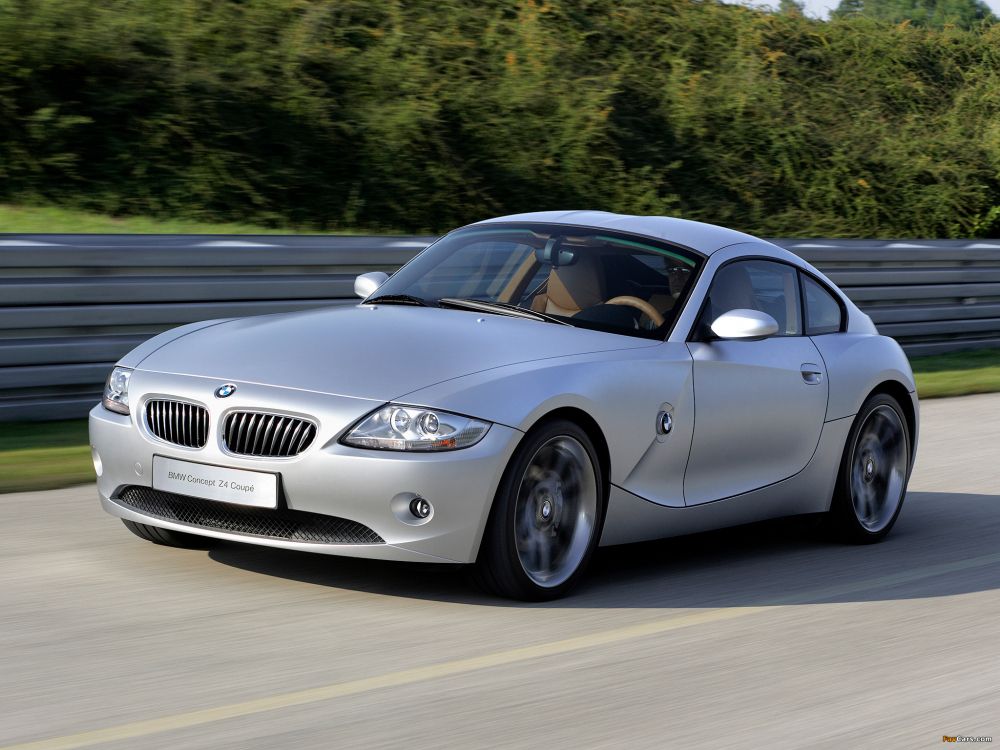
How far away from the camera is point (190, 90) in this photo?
16094mm

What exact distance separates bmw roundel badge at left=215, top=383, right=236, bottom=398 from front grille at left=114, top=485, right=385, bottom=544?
373 millimetres

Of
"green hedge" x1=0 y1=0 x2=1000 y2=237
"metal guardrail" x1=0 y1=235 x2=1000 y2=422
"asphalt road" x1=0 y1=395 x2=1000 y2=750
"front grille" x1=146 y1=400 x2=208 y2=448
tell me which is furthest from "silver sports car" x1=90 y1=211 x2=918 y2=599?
"green hedge" x1=0 y1=0 x2=1000 y2=237

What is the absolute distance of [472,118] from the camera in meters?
18.6

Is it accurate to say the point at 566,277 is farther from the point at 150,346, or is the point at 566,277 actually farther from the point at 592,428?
the point at 150,346

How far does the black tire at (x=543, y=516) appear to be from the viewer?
5164 millimetres

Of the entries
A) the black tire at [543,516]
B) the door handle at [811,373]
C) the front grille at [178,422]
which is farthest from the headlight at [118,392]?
the door handle at [811,373]

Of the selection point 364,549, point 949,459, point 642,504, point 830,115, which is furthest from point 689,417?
point 830,115

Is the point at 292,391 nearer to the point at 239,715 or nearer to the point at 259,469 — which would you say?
the point at 259,469

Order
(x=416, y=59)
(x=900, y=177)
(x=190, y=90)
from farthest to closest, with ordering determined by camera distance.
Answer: (x=900, y=177) → (x=416, y=59) → (x=190, y=90)

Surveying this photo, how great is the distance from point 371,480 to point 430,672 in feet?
2.48

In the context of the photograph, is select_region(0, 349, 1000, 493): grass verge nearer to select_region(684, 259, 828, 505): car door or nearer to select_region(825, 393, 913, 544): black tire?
select_region(684, 259, 828, 505): car door

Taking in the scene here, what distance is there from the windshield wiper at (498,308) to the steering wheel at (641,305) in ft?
1.01

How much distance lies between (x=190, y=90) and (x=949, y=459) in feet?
31.9

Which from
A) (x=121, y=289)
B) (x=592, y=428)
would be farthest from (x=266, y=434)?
(x=121, y=289)
